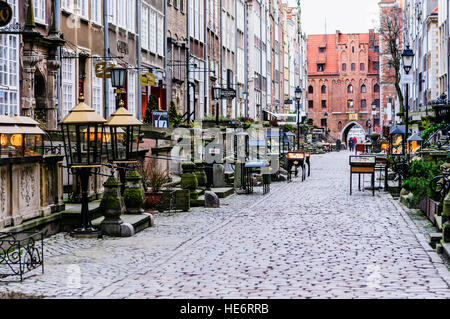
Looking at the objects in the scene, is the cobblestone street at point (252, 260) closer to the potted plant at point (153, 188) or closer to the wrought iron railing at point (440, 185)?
the wrought iron railing at point (440, 185)

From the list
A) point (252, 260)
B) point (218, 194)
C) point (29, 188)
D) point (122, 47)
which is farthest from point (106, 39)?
point (252, 260)

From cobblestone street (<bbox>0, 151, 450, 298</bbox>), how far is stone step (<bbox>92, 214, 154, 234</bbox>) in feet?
0.62

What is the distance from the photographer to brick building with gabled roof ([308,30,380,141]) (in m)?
122

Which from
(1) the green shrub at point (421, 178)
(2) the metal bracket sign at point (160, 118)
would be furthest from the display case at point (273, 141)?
(1) the green shrub at point (421, 178)

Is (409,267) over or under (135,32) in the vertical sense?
under

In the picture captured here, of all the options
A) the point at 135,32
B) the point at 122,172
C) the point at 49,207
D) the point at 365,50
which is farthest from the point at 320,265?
the point at 365,50

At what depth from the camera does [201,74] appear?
44.7 metres

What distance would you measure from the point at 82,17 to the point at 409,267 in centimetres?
1709

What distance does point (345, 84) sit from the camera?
12375cm

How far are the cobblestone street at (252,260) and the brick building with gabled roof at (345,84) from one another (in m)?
Answer: 105

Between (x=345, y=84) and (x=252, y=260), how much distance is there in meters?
114

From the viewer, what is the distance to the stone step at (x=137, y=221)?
15.1m

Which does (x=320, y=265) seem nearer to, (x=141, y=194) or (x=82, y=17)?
(x=141, y=194)

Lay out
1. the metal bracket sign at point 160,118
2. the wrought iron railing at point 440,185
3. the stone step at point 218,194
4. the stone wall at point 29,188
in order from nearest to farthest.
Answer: the stone wall at point 29,188 < the wrought iron railing at point 440,185 < the stone step at point 218,194 < the metal bracket sign at point 160,118
